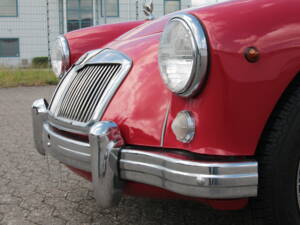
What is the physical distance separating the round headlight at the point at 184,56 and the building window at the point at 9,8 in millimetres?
23130

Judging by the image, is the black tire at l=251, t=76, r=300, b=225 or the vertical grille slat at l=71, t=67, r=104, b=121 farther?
the vertical grille slat at l=71, t=67, r=104, b=121

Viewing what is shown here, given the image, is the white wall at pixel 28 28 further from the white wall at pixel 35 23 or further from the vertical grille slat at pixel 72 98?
the vertical grille slat at pixel 72 98

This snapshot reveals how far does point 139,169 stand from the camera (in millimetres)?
1634

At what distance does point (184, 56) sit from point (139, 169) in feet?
1.59

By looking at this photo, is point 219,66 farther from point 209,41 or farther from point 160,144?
point 160,144

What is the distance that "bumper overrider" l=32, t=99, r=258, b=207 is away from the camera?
4.85 feet

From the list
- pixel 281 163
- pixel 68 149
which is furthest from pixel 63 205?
pixel 281 163

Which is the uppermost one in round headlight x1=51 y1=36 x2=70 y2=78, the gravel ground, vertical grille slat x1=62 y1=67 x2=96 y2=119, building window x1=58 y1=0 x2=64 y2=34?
building window x1=58 y1=0 x2=64 y2=34

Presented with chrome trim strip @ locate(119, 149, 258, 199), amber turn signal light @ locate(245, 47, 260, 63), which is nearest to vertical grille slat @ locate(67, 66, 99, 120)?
chrome trim strip @ locate(119, 149, 258, 199)

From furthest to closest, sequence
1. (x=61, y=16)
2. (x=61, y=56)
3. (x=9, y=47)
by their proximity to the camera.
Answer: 1. (x=9, y=47)
2. (x=61, y=16)
3. (x=61, y=56)

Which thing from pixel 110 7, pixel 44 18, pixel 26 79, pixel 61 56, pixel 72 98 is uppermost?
pixel 110 7

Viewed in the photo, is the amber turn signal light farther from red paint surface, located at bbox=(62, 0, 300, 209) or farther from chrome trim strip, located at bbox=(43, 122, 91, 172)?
chrome trim strip, located at bbox=(43, 122, 91, 172)

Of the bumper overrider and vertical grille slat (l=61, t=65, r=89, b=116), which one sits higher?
vertical grille slat (l=61, t=65, r=89, b=116)

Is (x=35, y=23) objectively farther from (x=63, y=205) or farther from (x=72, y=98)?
(x=72, y=98)
